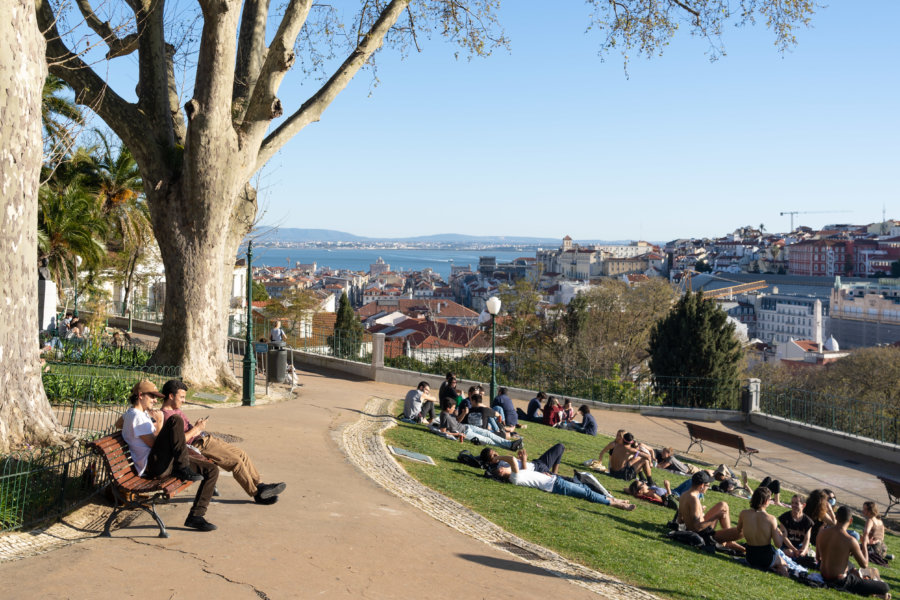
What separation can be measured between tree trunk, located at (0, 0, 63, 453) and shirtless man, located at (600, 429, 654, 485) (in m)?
7.30

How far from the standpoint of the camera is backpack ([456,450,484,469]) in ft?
32.4

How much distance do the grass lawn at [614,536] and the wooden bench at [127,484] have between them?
304 centimetres


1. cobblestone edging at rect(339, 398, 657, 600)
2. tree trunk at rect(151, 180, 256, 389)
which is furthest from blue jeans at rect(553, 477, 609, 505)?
tree trunk at rect(151, 180, 256, 389)

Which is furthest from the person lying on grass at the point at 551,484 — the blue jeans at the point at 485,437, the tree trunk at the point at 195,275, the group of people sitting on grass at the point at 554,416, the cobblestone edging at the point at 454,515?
the tree trunk at the point at 195,275

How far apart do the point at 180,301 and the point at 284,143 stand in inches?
131

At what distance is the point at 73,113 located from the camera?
20.3 metres

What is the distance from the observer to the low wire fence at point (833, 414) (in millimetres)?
16203

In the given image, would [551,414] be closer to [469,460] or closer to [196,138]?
[469,460]

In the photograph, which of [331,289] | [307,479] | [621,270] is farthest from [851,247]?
[307,479]

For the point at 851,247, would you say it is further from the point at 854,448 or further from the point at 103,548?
the point at 103,548

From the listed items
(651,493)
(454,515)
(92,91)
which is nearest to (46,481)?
(454,515)

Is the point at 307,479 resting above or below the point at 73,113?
below

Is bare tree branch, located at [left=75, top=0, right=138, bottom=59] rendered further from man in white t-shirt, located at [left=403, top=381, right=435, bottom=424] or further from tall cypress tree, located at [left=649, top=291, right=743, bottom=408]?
tall cypress tree, located at [left=649, top=291, right=743, bottom=408]

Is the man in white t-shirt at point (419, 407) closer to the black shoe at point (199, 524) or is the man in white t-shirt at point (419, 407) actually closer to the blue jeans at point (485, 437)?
the blue jeans at point (485, 437)
